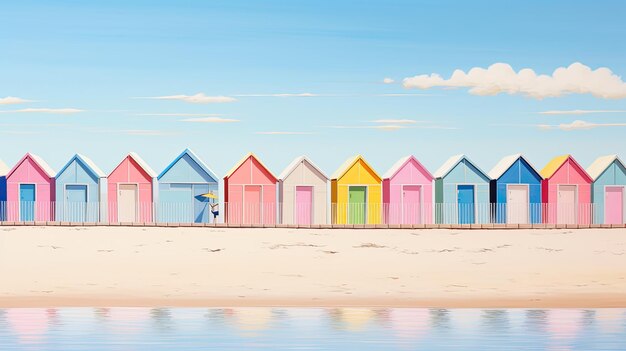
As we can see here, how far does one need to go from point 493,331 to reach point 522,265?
9.54m

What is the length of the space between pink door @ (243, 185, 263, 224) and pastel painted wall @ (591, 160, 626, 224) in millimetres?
13427

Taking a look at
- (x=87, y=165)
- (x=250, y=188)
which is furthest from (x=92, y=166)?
(x=250, y=188)

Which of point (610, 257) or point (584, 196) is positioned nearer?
point (610, 257)

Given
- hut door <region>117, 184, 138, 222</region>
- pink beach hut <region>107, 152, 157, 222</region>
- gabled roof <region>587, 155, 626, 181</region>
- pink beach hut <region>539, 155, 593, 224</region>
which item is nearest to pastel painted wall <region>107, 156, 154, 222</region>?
pink beach hut <region>107, 152, 157, 222</region>

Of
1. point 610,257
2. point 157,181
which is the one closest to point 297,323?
point 610,257

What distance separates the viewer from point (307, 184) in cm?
4322

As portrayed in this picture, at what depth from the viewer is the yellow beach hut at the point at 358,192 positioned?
4319 cm

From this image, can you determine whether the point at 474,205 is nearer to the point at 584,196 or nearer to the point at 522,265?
the point at 584,196

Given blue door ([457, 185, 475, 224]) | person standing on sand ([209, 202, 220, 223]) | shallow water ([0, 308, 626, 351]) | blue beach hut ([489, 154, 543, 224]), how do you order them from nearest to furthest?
shallow water ([0, 308, 626, 351]), person standing on sand ([209, 202, 220, 223]), blue door ([457, 185, 475, 224]), blue beach hut ([489, 154, 543, 224])

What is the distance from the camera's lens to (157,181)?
141 ft

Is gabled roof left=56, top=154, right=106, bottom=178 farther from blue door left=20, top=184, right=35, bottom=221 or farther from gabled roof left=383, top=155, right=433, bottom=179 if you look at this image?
gabled roof left=383, top=155, right=433, bottom=179

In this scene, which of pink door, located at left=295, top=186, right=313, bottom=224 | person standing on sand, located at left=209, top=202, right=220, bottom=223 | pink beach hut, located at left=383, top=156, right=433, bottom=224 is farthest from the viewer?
pink beach hut, located at left=383, top=156, right=433, bottom=224

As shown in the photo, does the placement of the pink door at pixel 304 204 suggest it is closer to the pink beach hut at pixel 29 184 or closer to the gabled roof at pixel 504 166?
the gabled roof at pixel 504 166

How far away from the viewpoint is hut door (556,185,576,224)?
44625mm
